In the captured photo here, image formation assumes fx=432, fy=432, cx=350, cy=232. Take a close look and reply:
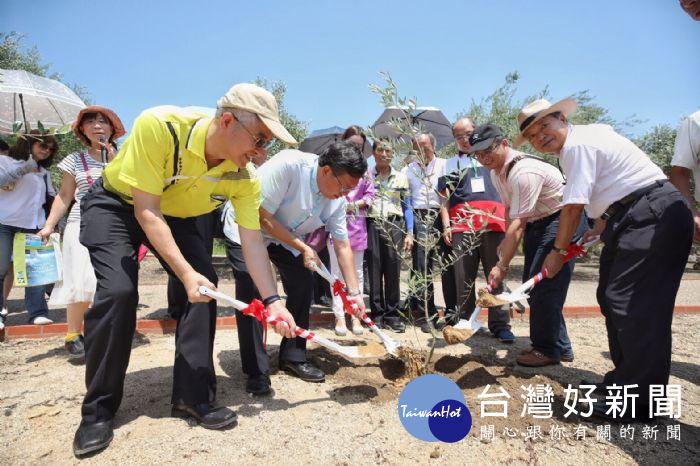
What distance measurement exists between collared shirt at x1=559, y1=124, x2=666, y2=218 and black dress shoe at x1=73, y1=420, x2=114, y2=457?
117 inches

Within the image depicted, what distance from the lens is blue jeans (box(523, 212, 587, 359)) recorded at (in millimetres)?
3551

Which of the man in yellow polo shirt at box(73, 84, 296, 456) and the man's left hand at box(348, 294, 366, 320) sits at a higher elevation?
the man in yellow polo shirt at box(73, 84, 296, 456)

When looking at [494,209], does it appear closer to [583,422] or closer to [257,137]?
[583,422]

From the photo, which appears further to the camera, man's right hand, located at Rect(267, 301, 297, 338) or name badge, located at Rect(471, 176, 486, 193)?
name badge, located at Rect(471, 176, 486, 193)

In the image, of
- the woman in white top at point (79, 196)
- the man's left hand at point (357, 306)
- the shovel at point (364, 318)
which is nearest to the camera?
the shovel at point (364, 318)

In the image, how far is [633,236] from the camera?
262 centimetres

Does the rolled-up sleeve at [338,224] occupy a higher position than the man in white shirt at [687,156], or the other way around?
the man in white shirt at [687,156]

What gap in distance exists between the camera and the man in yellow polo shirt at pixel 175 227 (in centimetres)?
224

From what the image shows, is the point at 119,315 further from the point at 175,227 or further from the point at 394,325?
the point at 394,325

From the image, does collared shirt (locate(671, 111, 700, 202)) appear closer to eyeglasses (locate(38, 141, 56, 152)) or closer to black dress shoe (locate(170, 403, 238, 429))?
black dress shoe (locate(170, 403, 238, 429))

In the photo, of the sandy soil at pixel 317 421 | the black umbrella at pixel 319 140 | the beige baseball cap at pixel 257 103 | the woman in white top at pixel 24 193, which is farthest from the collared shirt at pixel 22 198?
the beige baseball cap at pixel 257 103

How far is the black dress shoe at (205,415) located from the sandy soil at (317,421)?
0.05 meters

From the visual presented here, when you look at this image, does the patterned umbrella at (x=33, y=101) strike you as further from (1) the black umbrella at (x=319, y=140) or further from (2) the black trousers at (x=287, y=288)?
(1) the black umbrella at (x=319, y=140)

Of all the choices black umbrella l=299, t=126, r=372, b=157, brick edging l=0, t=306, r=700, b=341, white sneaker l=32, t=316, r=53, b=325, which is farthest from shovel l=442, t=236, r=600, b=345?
white sneaker l=32, t=316, r=53, b=325
